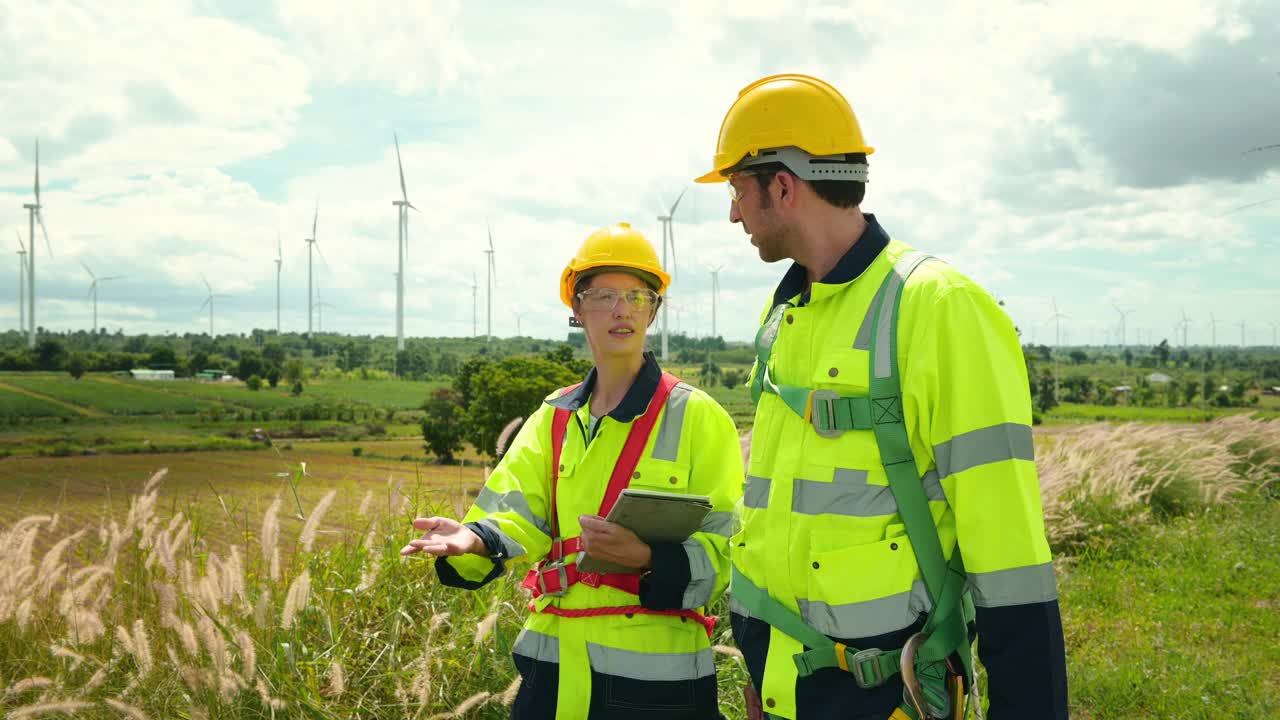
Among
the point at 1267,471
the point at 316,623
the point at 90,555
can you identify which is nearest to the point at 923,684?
the point at 316,623

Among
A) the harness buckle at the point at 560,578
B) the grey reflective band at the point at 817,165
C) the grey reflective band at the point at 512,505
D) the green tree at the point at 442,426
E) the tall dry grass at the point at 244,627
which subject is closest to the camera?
the grey reflective band at the point at 817,165

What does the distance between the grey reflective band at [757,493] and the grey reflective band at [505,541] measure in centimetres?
116

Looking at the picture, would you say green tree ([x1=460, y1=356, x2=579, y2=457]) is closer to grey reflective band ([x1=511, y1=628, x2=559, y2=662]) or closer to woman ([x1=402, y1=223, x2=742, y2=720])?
woman ([x1=402, y1=223, x2=742, y2=720])

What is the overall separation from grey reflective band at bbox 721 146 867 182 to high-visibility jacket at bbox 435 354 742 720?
47.7 inches

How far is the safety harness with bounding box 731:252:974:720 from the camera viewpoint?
97.5 inches

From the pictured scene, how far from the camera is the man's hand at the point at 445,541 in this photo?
3396 millimetres

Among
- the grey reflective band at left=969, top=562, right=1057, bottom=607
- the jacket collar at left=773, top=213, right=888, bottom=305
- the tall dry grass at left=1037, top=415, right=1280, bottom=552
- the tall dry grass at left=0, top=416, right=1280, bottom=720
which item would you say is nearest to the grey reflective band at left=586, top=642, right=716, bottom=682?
the tall dry grass at left=0, top=416, right=1280, bottom=720

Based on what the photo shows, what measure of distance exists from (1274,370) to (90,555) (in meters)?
115

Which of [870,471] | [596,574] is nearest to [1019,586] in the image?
[870,471]

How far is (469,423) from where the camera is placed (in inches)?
1564

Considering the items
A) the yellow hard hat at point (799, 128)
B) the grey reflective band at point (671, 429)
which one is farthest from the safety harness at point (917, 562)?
the grey reflective band at point (671, 429)

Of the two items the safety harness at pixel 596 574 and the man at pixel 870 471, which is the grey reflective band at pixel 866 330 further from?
the safety harness at pixel 596 574

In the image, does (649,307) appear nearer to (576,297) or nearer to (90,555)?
(576,297)

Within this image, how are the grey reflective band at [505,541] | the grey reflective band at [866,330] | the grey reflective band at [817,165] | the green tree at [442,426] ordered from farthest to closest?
1. the green tree at [442,426]
2. the grey reflective band at [505,541]
3. the grey reflective band at [817,165]
4. the grey reflective band at [866,330]
